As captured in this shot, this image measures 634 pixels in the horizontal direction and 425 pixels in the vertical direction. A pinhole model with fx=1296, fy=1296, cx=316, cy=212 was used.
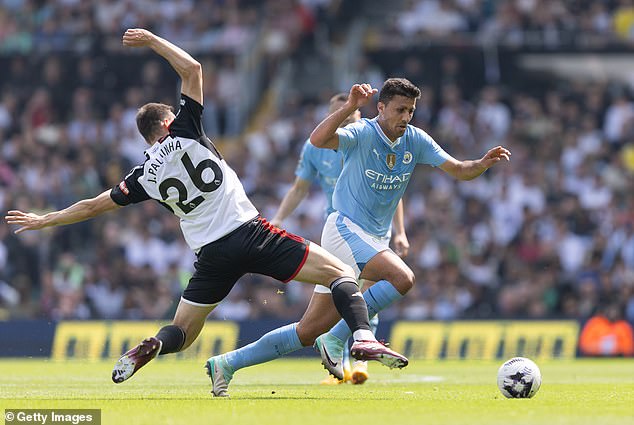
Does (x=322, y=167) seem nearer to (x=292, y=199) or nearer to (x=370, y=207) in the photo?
(x=292, y=199)

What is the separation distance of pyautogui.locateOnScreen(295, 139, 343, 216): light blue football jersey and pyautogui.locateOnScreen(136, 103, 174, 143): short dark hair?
334cm

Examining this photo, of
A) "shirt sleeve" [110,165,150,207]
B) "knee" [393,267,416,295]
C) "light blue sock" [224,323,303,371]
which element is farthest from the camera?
"knee" [393,267,416,295]

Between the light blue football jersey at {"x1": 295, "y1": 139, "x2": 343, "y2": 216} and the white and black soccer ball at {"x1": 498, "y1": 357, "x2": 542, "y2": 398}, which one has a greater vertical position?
the light blue football jersey at {"x1": 295, "y1": 139, "x2": 343, "y2": 216}

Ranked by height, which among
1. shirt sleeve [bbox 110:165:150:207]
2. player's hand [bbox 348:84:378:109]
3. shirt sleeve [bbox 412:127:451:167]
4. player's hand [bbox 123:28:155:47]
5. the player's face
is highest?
player's hand [bbox 123:28:155:47]

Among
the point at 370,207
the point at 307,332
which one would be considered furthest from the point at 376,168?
the point at 307,332

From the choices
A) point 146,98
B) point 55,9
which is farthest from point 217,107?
point 55,9

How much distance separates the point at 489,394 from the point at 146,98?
50.3ft

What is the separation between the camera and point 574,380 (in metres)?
13.1

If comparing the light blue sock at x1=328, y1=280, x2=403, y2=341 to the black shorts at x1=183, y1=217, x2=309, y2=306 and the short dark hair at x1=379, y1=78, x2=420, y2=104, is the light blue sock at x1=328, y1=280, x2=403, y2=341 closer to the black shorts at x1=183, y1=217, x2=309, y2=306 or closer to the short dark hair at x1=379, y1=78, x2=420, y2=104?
the black shorts at x1=183, y1=217, x2=309, y2=306

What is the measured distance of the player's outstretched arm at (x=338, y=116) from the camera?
9516mm

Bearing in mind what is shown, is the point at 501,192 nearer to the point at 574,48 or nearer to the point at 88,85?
the point at 574,48

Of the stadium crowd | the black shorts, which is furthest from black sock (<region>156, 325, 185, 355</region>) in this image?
the stadium crowd

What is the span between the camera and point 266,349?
10.3 metres

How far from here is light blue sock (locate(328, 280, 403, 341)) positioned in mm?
10984
